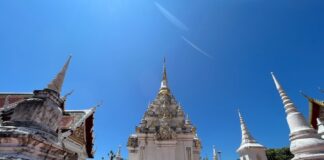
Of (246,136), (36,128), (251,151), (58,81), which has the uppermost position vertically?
(58,81)

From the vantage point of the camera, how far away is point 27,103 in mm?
3352

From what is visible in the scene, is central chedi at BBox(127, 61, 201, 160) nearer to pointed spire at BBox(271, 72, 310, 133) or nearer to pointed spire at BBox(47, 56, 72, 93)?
pointed spire at BBox(271, 72, 310, 133)

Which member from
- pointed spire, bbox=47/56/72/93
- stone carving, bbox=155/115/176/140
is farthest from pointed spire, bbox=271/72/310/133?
stone carving, bbox=155/115/176/140

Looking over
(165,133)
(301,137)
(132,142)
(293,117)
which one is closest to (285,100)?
(293,117)

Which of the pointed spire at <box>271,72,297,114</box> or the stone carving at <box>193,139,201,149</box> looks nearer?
the pointed spire at <box>271,72,297,114</box>

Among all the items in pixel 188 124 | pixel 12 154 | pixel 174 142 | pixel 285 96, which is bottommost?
pixel 12 154

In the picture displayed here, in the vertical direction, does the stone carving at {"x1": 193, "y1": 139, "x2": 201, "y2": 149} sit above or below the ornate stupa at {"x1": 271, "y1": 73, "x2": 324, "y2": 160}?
above

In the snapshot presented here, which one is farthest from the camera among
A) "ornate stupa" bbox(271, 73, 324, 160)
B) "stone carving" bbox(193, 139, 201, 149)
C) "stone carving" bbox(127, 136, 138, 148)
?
"stone carving" bbox(193, 139, 201, 149)

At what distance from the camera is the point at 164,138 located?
1812 centimetres

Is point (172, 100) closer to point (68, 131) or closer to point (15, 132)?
point (68, 131)

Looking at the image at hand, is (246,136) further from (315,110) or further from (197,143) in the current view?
(197,143)

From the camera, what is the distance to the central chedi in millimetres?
17859

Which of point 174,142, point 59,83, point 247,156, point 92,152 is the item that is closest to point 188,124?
point 174,142

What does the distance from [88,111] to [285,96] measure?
37.7 feet
